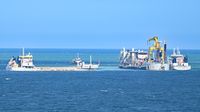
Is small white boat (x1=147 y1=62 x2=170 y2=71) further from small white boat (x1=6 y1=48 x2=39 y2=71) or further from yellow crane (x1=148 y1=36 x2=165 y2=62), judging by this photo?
small white boat (x1=6 y1=48 x2=39 y2=71)

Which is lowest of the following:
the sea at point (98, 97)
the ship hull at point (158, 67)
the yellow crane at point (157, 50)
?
the sea at point (98, 97)

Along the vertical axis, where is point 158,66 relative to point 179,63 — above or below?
below

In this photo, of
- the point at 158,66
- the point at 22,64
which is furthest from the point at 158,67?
the point at 22,64

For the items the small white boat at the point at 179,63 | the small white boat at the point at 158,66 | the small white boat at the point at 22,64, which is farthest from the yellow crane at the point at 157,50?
the small white boat at the point at 22,64

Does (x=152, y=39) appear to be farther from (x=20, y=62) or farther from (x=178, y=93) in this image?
(x=178, y=93)

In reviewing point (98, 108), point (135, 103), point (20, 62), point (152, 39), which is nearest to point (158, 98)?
point (135, 103)

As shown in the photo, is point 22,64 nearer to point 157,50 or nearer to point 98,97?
point 157,50

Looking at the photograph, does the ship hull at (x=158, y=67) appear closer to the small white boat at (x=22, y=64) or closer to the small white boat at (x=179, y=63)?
the small white boat at (x=179, y=63)

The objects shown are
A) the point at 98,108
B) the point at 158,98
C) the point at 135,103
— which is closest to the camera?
the point at 98,108

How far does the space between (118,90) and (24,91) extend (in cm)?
1123

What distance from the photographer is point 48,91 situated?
312 ft

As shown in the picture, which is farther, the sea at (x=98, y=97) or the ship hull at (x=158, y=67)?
the ship hull at (x=158, y=67)

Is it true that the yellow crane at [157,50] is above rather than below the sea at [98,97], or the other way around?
above

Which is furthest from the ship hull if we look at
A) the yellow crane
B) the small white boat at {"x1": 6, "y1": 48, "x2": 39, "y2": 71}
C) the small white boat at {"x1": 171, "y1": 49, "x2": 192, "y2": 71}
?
the small white boat at {"x1": 6, "y1": 48, "x2": 39, "y2": 71}
